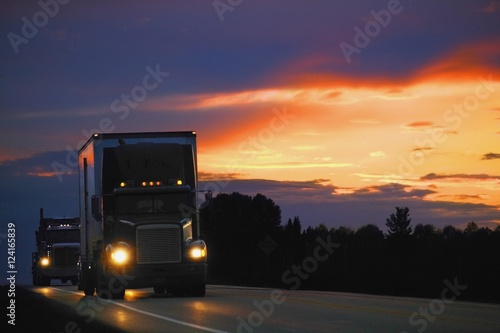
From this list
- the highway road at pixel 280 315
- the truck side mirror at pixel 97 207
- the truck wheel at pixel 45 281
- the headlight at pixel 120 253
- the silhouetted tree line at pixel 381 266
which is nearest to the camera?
the highway road at pixel 280 315

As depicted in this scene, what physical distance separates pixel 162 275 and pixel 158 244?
0.92m

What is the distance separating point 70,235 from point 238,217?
79.8 metres

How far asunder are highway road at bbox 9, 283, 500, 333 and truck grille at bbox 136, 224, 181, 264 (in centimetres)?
138

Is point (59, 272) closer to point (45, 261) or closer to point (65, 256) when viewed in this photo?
point (65, 256)

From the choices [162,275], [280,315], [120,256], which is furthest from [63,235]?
[280,315]

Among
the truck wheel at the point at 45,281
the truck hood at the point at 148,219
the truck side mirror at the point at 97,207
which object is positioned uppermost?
the truck side mirror at the point at 97,207

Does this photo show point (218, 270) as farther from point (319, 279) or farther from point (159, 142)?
point (159, 142)

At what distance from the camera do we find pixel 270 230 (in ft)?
440

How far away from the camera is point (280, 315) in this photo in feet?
68.8

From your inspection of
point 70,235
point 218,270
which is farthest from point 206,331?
point 218,270

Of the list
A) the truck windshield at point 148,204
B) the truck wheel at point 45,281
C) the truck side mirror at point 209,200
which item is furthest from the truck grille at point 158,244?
the truck wheel at point 45,281

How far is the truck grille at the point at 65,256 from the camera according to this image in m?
53.8

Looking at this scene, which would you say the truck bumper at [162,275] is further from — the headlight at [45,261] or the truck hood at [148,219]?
the headlight at [45,261]

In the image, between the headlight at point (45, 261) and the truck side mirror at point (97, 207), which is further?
the headlight at point (45, 261)
